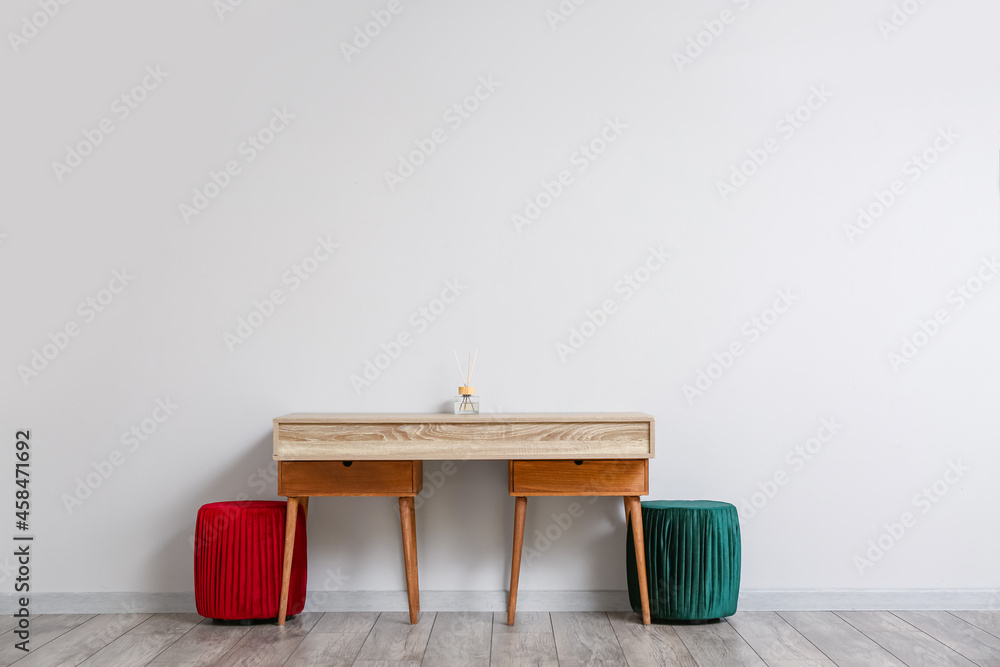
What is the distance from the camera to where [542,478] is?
280cm

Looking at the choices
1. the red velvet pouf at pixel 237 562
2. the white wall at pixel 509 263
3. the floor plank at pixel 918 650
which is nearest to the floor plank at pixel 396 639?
the white wall at pixel 509 263

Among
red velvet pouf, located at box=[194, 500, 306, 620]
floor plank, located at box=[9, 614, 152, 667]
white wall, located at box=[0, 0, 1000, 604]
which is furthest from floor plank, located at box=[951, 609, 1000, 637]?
floor plank, located at box=[9, 614, 152, 667]

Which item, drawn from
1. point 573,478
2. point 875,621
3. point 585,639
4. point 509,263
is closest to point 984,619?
point 875,621

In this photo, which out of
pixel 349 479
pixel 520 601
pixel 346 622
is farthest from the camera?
pixel 520 601

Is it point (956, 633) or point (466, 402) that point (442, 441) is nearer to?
point (466, 402)

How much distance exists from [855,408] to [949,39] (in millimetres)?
1562

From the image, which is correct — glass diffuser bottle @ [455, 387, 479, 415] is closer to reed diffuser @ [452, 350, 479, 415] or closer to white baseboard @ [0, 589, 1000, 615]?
reed diffuser @ [452, 350, 479, 415]

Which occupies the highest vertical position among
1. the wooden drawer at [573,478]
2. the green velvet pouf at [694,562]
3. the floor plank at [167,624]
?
the wooden drawer at [573,478]

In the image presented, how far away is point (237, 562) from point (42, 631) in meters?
0.74

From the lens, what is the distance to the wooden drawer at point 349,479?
279cm

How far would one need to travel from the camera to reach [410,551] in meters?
2.88

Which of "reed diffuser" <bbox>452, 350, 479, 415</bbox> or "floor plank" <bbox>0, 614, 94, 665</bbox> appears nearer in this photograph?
"floor plank" <bbox>0, 614, 94, 665</bbox>

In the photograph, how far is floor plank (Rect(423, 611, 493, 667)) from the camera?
98.0 inches

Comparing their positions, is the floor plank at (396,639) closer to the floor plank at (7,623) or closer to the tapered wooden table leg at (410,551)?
the tapered wooden table leg at (410,551)
